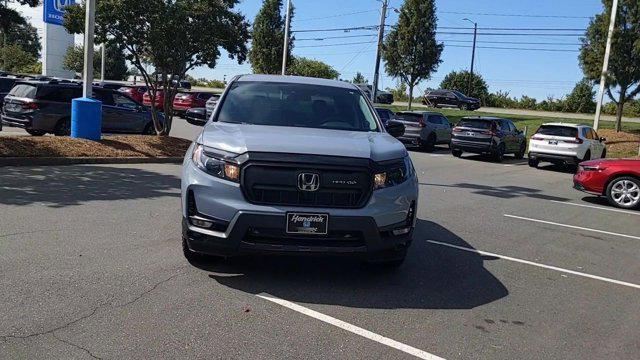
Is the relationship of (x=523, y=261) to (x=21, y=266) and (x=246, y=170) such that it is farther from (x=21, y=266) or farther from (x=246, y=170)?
(x=21, y=266)

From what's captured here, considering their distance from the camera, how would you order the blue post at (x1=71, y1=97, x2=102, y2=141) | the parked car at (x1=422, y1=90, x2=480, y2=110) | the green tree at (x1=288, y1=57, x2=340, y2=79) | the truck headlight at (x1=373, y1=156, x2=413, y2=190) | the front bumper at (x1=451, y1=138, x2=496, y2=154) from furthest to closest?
the green tree at (x1=288, y1=57, x2=340, y2=79) → the parked car at (x1=422, y1=90, x2=480, y2=110) → the front bumper at (x1=451, y1=138, x2=496, y2=154) → the blue post at (x1=71, y1=97, x2=102, y2=141) → the truck headlight at (x1=373, y1=156, x2=413, y2=190)

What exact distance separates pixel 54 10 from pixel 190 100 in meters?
16.2

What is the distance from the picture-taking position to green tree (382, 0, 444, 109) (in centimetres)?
3559

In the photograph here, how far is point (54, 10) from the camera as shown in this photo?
648 inches

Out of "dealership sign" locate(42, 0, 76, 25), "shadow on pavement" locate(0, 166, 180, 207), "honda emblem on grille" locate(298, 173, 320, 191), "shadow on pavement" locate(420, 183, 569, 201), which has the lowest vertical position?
"shadow on pavement" locate(0, 166, 180, 207)

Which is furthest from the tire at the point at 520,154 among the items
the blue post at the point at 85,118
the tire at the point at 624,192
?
the blue post at the point at 85,118

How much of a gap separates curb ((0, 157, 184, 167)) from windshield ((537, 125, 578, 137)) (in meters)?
12.8

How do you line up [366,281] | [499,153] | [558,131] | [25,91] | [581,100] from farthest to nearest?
[581,100] → [499,153] → [558,131] → [25,91] → [366,281]

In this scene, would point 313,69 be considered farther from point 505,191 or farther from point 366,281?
point 366,281

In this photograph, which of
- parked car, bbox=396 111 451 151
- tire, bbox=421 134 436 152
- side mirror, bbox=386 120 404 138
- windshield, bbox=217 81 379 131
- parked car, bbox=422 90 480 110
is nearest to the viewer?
windshield, bbox=217 81 379 131

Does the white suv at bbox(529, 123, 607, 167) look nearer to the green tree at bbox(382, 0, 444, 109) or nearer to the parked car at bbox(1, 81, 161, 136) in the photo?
the parked car at bbox(1, 81, 161, 136)

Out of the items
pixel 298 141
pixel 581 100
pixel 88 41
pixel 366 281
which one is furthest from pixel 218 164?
pixel 581 100

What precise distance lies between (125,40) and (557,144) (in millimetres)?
14108

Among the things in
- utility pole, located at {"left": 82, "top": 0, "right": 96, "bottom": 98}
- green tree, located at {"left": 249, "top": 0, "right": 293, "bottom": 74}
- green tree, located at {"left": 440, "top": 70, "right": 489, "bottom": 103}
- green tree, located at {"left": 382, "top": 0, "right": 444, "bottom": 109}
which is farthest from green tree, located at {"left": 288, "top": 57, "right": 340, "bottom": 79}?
utility pole, located at {"left": 82, "top": 0, "right": 96, "bottom": 98}
